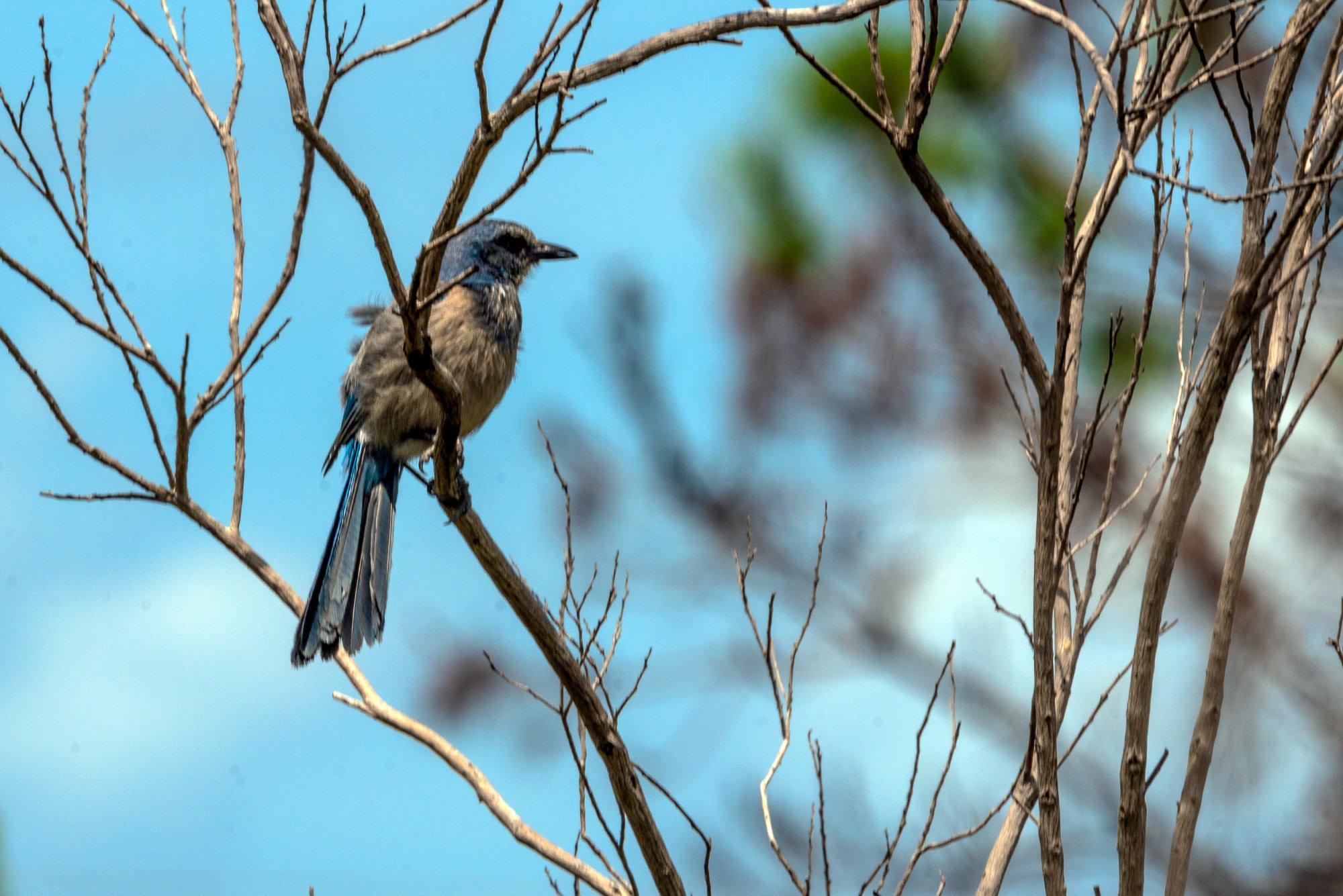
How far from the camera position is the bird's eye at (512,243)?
546cm

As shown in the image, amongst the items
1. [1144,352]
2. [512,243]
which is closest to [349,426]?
[512,243]

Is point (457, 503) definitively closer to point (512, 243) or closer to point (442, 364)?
point (442, 364)

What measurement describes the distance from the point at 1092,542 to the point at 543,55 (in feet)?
5.71

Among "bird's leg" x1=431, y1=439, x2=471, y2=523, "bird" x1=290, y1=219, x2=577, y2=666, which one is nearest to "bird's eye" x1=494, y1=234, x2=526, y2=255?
"bird" x1=290, y1=219, x2=577, y2=666

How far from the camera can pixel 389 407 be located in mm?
4879

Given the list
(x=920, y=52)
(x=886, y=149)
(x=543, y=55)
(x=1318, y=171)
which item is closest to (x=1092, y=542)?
(x=1318, y=171)

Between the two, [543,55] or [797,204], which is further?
[797,204]

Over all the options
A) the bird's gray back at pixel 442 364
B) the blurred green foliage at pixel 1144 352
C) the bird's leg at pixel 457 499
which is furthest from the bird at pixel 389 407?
Answer: the blurred green foliage at pixel 1144 352

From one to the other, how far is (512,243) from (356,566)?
1591 millimetres

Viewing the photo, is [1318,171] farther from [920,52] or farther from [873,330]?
[873,330]

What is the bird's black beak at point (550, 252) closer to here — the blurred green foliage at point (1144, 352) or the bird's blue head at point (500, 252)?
the bird's blue head at point (500, 252)

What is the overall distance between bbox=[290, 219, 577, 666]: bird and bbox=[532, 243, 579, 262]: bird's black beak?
22 cm

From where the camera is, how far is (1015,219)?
25.7ft

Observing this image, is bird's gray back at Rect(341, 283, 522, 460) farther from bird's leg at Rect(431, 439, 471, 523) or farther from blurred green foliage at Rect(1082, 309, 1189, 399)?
blurred green foliage at Rect(1082, 309, 1189, 399)
